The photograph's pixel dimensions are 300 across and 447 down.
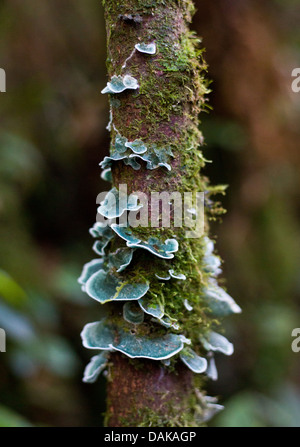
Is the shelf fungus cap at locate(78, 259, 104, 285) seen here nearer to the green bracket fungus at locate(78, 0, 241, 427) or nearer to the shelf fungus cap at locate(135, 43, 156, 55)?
the green bracket fungus at locate(78, 0, 241, 427)

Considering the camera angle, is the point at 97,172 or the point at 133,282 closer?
the point at 133,282

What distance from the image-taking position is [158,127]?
1162 mm

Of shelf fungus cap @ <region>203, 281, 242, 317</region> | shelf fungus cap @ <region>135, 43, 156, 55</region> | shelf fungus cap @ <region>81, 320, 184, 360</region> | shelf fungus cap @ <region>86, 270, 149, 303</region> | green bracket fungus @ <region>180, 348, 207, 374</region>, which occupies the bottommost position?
green bracket fungus @ <region>180, 348, 207, 374</region>

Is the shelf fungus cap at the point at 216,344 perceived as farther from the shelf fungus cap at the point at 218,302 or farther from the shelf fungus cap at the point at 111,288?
the shelf fungus cap at the point at 111,288

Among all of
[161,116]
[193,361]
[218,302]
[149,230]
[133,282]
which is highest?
[161,116]

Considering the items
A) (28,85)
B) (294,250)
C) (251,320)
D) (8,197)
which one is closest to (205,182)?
(8,197)

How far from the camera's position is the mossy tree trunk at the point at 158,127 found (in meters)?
1.15

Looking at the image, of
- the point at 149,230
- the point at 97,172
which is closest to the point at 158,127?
the point at 149,230

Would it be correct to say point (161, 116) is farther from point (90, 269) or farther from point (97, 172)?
point (97, 172)

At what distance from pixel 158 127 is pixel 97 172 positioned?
305 centimetres

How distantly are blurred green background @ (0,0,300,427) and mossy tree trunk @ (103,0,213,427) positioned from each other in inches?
85.5

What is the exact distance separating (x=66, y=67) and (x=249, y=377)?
10.9 ft

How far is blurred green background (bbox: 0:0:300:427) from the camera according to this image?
11.4 ft

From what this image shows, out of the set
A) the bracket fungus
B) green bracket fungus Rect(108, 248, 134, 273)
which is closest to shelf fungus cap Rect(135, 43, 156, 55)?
green bracket fungus Rect(108, 248, 134, 273)
